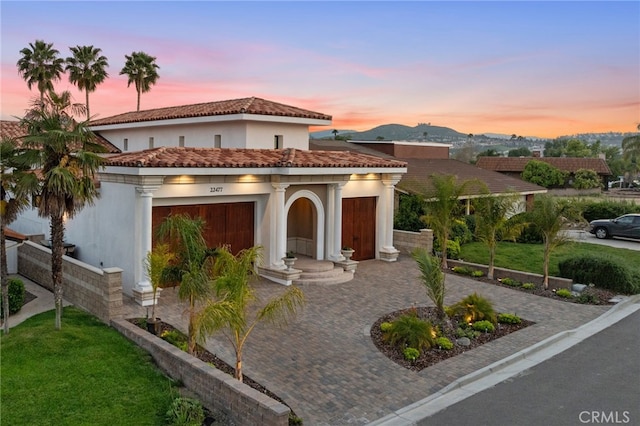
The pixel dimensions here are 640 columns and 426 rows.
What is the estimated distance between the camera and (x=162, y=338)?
489 inches

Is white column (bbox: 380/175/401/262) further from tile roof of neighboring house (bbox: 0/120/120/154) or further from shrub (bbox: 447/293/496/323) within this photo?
tile roof of neighboring house (bbox: 0/120/120/154)

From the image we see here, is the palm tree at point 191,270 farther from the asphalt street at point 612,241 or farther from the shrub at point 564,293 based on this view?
the asphalt street at point 612,241

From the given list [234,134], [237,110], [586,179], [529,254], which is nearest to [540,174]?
[586,179]

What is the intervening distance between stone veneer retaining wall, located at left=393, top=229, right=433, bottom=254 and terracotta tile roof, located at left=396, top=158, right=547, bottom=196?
3191mm

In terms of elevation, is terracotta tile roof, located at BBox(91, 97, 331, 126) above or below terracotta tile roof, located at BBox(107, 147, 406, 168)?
above

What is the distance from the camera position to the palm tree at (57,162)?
12.1 metres

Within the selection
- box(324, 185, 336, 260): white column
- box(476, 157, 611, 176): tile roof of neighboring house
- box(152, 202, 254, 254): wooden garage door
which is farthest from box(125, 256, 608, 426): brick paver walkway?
box(476, 157, 611, 176): tile roof of neighboring house

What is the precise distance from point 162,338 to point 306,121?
13.1m

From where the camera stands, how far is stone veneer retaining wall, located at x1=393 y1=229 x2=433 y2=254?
2373 cm

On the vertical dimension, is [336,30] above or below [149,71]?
below

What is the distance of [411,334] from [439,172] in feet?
76.8

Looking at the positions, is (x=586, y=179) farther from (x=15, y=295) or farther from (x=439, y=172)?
(x=15, y=295)

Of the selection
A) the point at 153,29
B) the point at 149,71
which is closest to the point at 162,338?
the point at 153,29

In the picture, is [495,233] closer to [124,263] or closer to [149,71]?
[124,263]
